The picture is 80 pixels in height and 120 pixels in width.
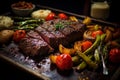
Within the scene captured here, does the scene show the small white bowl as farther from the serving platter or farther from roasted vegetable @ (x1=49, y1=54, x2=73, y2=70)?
roasted vegetable @ (x1=49, y1=54, x2=73, y2=70)

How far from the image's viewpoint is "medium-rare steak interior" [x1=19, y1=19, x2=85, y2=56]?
3758 millimetres

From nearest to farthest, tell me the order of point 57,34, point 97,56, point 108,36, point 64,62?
1. point 64,62
2. point 97,56
3. point 57,34
4. point 108,36

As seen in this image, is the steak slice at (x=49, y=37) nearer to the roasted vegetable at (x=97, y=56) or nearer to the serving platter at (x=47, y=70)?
the serving platter at (x=47, y=70)

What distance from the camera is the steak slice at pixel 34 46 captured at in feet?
12.1

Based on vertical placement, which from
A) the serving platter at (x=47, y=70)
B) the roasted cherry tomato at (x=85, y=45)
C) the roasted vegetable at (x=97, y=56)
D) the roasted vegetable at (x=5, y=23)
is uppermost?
the roasted vegetable at (x=5, y=23)

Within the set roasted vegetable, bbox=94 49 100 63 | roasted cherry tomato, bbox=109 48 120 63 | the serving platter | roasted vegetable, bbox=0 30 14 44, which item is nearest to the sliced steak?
the serving platter

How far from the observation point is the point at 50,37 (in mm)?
3959

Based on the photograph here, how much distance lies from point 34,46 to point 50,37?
416 millimetres

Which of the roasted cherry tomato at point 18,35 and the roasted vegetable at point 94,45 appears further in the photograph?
the roasted cherry tomato at point 18,35

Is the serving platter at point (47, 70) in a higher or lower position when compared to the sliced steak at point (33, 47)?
lower

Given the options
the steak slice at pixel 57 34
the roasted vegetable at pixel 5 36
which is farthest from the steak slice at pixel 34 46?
the roasted vegetable at pixel 5 36

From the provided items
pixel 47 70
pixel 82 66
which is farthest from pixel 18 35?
pixel 82 66

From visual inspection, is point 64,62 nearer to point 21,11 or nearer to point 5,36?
point 5,36

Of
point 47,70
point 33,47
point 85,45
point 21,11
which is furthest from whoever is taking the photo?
point 21,11
